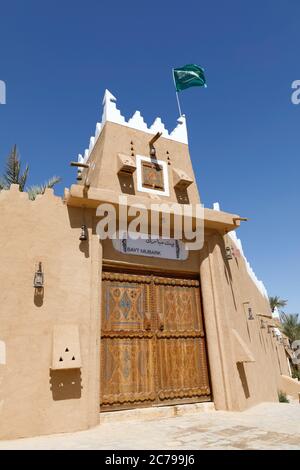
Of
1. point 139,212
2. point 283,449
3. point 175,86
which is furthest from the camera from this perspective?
point 175,86

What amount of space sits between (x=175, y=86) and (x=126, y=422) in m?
11.3

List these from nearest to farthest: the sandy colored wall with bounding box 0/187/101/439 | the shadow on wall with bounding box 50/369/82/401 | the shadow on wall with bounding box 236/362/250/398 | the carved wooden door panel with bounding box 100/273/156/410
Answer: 1. the sandy colored wall with bounding box 0/187/101/439
2. the shadow on wall with bounding box 50/369/82/401
3. the carved wooden door panel with bounding box 100/273/156/410
4. the shadow on wall with bounding box 236/362/250/398

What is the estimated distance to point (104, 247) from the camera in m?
7.68

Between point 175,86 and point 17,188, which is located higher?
point 175,86

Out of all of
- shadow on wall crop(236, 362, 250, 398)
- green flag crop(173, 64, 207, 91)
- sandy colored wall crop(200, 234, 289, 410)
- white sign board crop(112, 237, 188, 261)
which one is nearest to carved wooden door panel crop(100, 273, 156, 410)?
white sign board crop(112, 237, 188, 261)

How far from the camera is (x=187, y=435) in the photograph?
16.8 ft

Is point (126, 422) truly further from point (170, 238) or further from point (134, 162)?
point (134, 162)

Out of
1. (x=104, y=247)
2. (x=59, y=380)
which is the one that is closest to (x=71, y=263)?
(x=104, y=247)

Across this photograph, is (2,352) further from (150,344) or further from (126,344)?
(150,344)

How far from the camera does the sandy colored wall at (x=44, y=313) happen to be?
223 inches

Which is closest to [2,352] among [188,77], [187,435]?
[187,435]

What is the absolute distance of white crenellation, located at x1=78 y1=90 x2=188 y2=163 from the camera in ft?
32.5

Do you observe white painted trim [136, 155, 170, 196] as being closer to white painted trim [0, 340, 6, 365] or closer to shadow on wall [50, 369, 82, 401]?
shadow on wall [50, 369, 82, 401]

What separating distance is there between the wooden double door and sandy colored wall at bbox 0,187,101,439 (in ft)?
2.11
